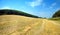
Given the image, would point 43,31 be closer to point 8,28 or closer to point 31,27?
point 31,27

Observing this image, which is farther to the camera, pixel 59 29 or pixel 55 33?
pixel 59 29

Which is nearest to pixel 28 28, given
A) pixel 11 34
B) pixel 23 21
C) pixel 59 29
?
pixel 23 21

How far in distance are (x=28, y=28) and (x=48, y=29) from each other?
385 mm

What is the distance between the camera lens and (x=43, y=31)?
6.84 ft

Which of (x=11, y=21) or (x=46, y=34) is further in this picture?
(x=11, y=21)

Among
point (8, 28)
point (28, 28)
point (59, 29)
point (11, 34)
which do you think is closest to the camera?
point (11, 34)

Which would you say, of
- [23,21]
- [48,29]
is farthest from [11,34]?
[48,29]

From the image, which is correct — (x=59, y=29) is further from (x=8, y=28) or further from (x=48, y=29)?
(x=8, y=28)

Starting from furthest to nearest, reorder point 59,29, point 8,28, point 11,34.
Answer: point 59,29 < point 8,28 < point 11,34

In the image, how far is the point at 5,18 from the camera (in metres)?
2.30

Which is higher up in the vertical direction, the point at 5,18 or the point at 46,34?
the point at 5,18

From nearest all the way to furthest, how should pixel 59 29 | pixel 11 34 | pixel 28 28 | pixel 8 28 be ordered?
pixel 11 34, pixel 8 28, pixel 28 28, pixel 59 29

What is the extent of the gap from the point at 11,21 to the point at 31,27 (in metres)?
0.40

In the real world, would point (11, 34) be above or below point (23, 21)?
below
